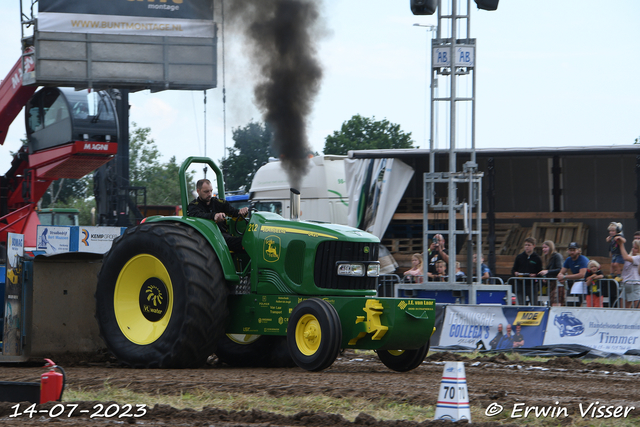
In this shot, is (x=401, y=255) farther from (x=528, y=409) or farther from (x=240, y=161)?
(x=240, y=161)

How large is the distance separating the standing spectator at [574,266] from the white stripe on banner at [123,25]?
1428 cm

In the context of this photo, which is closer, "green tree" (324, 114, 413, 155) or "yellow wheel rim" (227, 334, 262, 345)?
"yellow wheel rim" (227, 334, 262, 345)

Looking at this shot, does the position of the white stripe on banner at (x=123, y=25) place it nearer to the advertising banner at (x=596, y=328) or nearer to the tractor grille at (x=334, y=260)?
the advertising banner at (x=596, y=328)

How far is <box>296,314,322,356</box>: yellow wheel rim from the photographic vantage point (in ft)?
26.4

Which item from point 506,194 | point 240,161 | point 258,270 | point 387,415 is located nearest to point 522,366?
point 258,270

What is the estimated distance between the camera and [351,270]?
8.55m

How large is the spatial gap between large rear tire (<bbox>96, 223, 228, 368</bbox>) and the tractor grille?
105 cm

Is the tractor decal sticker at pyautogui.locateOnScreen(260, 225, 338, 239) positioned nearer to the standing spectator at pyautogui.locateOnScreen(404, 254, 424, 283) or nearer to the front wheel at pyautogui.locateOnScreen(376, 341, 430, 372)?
the front wheel at pyautogui.locateOnScreen(376, 341, 430, 372)

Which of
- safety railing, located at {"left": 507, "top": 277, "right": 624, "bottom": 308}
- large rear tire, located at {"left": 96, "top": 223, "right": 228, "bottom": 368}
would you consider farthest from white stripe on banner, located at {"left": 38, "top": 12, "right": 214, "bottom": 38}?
large rear tire, located at {"left": 96, "top": 223, "right": 228, "bottom": 368}

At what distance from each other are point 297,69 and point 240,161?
48434mm

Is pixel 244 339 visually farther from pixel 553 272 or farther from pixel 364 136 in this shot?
pixel 364 136

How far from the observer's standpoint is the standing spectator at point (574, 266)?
524 inches

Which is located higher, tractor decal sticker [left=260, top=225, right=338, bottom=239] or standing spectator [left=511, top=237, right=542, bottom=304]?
tractor decal sticker [left=260, top=225, right=338, bottom=239]

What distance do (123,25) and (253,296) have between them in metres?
16.5
